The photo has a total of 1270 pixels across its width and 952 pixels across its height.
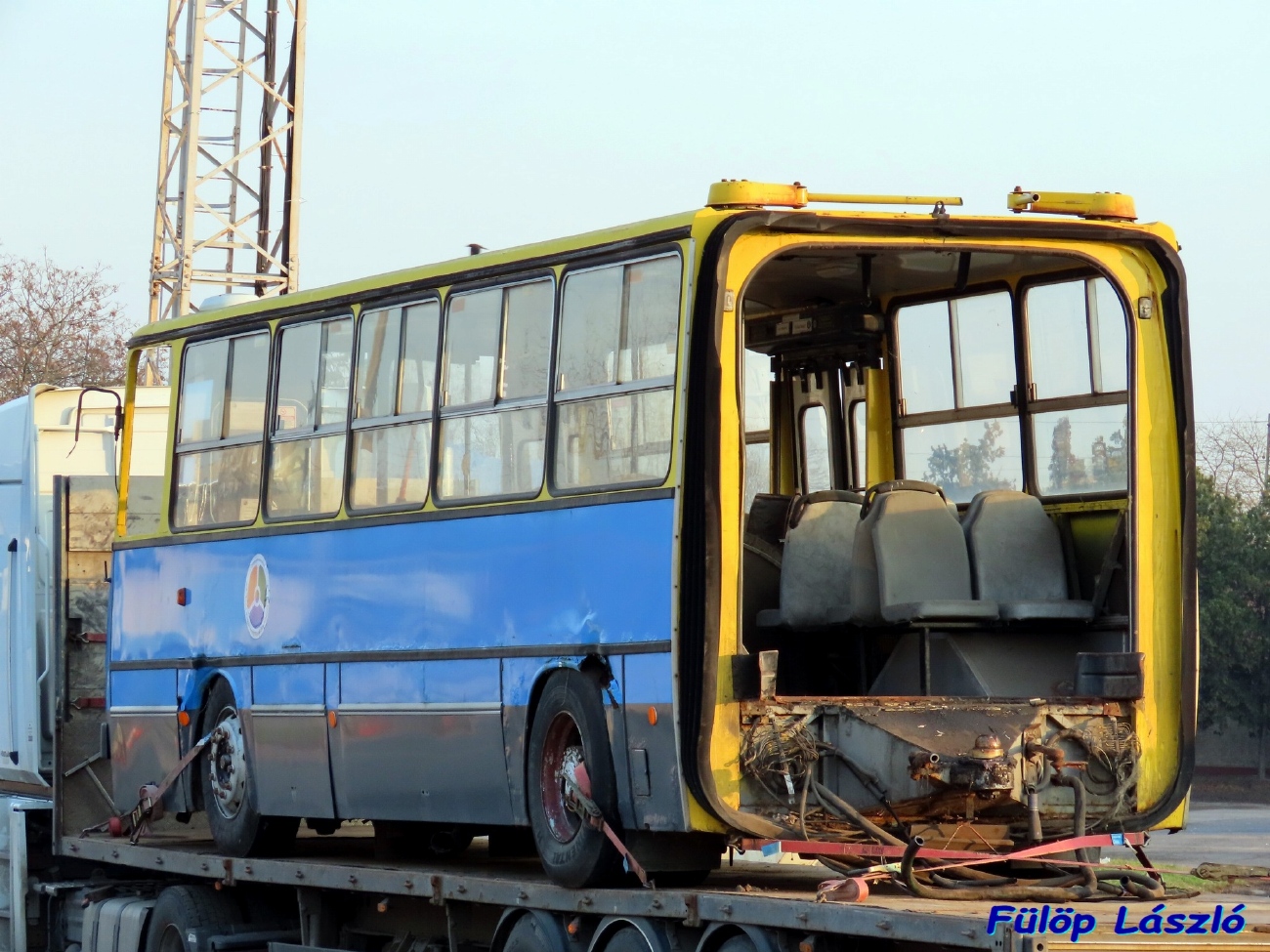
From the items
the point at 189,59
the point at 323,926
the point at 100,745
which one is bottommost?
the point at 323,926

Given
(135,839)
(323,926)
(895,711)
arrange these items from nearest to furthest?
(895,711) < (323,926) < (135,839)

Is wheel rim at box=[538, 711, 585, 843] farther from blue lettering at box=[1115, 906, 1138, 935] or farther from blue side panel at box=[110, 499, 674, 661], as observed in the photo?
blue lettering at box=[1115, 906, 1138, 935]

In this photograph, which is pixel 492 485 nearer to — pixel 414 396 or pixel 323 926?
pixel 414 396

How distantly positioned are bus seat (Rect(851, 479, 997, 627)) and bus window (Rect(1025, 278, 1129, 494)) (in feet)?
2.19

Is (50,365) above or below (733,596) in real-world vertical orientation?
above

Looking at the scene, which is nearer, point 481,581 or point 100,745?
point 481,581

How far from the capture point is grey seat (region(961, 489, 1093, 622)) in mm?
9766

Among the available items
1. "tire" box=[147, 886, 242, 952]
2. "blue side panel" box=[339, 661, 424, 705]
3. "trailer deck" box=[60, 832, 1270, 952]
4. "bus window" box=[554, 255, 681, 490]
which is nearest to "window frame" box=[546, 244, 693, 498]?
"bus window" box=[554, 255, 681, 490]

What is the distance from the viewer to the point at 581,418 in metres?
9.53

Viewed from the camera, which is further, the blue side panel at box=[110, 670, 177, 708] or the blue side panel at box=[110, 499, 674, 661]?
the blue side panel at box=[110, 670, 177, 708]

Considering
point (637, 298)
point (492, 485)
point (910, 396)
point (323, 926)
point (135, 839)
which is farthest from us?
point (135, 839)

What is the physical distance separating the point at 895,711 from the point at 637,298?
207cm

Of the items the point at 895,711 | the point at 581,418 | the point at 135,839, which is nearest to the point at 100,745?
the point at 135,839

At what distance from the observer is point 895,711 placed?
28.5 feet
